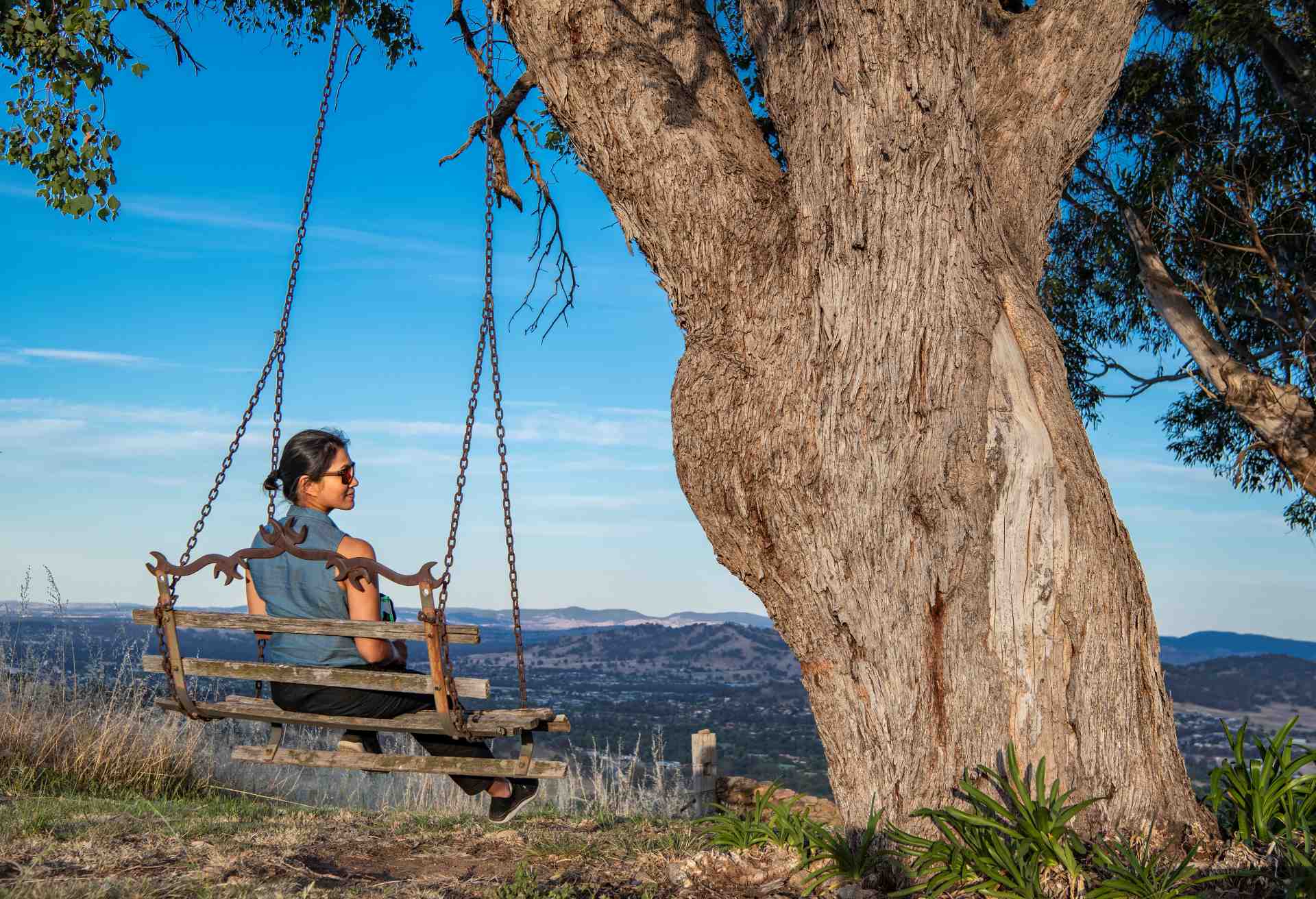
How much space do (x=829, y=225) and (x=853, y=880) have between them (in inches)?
105

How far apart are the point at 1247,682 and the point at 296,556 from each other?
133 feet

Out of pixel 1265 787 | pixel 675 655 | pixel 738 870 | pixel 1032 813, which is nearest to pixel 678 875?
pixel 738 870

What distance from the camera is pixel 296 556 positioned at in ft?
14.8

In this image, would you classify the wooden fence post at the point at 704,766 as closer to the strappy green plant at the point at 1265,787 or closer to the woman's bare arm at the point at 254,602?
the woman's bare arm at the point at 254,602

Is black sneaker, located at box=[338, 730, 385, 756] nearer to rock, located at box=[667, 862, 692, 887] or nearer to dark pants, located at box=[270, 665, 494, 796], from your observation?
dark pants, located at box=[270, 665, 494, 796]

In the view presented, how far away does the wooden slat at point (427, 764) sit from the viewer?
450cm

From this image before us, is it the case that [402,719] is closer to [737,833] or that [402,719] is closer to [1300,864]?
[737,833]

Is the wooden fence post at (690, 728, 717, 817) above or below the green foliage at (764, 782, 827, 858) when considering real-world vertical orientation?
below

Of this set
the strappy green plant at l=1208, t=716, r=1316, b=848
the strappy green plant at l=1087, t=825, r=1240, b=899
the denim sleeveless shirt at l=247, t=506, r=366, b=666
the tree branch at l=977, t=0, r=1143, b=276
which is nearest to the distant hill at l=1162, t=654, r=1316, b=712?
the strappy green plant at l=1208, t=716, r=1316, b=848

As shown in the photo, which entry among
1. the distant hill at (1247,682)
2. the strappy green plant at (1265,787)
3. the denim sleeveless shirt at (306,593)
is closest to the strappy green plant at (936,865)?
the strappy green plant at (1265,787)

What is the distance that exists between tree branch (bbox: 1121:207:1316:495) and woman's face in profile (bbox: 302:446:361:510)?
774 centimetres

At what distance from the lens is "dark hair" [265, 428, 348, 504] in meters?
5.01

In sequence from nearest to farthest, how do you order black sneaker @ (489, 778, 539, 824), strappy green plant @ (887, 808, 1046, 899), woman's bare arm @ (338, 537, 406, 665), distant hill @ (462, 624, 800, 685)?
strappy green plant @ (887, 808, 1046, 899) → woman's bare arm @ (338, 537, 406, 665) → black sneaker @ (489, 778, 539, 824) → distant hill @ (462, 624, 800, 685)

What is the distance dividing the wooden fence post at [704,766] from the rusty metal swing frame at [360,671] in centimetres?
425
